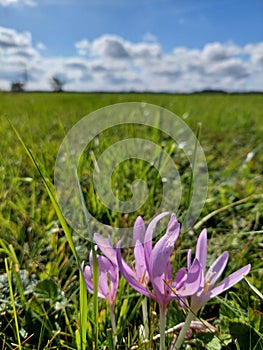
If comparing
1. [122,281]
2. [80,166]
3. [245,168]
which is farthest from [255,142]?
[122,281]

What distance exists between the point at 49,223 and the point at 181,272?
0.87m

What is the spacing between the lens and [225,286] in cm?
63

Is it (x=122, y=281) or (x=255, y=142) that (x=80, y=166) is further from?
(x=255, y=142)

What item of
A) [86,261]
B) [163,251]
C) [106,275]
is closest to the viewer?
[163,251]

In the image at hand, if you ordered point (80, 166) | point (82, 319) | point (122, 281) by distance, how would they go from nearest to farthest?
point (82, 319), point (122, 281), point (80, 166)

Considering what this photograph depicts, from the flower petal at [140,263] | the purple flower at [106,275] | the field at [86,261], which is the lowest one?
the field at [86,261]

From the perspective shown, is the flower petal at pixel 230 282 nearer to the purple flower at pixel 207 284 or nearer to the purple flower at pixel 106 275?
the purple flower at pixel 207 284

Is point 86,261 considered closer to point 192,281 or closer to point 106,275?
point 106,275

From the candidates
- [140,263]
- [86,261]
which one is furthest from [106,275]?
[86,261]

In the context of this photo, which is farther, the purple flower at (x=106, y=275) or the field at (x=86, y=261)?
the field at (x=86, y=261)

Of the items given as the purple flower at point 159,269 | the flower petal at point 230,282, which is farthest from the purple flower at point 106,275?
the flower petal at point 230,282

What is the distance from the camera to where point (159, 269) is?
582 millimetres

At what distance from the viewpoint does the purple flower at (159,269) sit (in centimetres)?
57

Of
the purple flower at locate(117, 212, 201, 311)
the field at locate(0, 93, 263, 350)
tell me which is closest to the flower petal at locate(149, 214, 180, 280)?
the purple flower at locate(117, 212, 201, 311)
